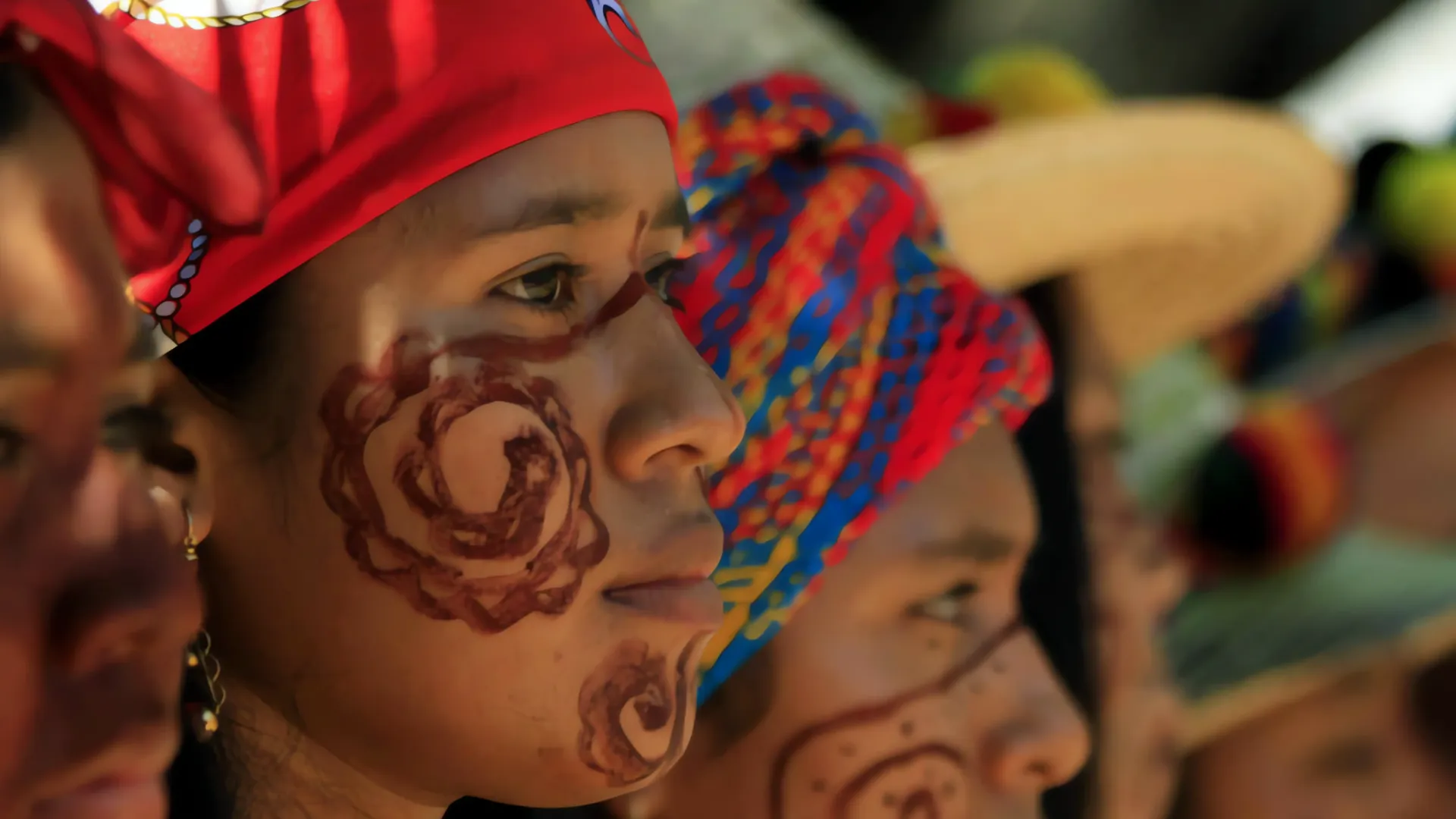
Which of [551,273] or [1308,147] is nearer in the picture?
[551,273]

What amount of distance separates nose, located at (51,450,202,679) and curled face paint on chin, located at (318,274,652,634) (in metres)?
0.08

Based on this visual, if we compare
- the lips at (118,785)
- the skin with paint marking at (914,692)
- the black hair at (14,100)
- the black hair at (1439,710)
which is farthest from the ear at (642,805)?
the black hair at (1439,710)

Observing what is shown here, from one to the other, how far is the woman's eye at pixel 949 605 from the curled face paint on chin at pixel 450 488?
12.9 inches

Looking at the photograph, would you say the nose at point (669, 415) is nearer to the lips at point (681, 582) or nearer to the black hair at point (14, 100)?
the lips at point (681, 582)

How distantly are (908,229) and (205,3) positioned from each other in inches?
17.7

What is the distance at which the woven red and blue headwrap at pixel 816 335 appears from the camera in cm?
76

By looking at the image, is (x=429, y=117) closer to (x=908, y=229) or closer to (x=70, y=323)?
(x=70, y=323)

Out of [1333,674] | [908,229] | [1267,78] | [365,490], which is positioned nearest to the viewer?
[365,490]

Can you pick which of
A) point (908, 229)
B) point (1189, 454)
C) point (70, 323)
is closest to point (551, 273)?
point (70, 323)

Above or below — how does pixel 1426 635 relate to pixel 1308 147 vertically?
below

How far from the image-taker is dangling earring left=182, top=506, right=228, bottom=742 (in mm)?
506

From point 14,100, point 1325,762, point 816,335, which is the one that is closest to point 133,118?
point 14,100

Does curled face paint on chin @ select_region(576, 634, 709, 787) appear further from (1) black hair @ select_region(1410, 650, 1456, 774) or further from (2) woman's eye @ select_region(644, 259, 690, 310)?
(1) black hair @ select_region(1410, 650, 1456, 774)

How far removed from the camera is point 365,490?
1.64 ft
